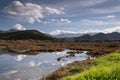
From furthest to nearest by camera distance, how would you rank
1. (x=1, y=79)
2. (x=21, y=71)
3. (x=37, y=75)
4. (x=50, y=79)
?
1. (x=21, y=71)
2. (x=37, y=75)
3. (x=1, y=79)
4. (x=50, y=79)

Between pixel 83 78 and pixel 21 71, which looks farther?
pixel 21 71

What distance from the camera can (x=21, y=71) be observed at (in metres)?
34.7

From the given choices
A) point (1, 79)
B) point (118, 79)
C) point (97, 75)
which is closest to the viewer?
point (118, 79)

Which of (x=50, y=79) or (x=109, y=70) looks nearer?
(x=109, y=70)

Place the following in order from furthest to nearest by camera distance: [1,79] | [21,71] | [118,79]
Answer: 1. [21,71]
2. [1,79]
3. [118,79]

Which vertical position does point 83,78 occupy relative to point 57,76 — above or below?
above

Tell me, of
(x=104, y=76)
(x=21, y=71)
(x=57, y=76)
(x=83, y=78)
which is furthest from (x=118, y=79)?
(x=21, y=71)

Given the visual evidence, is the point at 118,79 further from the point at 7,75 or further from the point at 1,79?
the point at 7,75

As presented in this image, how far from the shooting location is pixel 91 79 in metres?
14.4

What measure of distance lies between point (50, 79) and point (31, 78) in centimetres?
389

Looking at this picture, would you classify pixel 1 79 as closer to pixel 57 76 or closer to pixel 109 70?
pixel 57 76

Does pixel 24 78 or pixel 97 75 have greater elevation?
pixel 97 75

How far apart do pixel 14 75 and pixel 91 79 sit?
18.9m

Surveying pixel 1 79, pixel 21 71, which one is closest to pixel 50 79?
pixel 1 79
